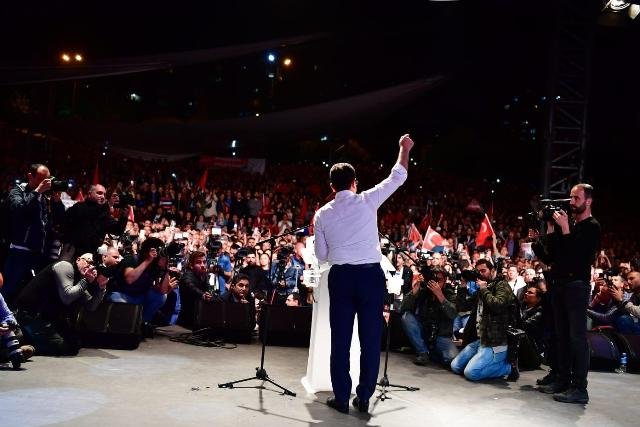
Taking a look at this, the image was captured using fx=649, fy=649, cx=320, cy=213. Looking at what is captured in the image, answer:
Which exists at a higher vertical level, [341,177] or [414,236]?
[341,177]

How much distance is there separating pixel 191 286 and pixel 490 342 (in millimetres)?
3409

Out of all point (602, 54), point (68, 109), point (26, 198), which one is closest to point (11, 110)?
point (68, 109)

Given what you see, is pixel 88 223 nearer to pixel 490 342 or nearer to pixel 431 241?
pixel 490 342

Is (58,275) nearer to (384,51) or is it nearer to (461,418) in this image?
(461,418)

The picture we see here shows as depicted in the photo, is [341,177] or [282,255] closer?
[341,177]

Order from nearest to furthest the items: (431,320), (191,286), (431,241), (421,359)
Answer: (421,359), (431,320), (191,286), (431,241)

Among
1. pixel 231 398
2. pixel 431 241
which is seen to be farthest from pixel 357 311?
pixel 431 241

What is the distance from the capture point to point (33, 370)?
4699 mm

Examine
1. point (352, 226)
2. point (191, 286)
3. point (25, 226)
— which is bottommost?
point (191, 286)

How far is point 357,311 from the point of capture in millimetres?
3922

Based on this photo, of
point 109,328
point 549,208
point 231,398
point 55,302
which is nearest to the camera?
point 231,398

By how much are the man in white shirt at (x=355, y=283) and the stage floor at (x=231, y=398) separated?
259 mm

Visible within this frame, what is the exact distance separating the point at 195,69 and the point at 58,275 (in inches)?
694

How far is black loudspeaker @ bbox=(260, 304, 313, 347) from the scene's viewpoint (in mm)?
6762
